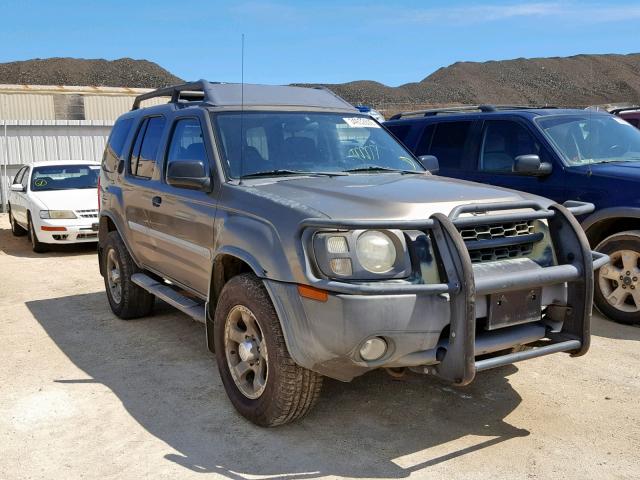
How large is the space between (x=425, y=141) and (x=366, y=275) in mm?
4707

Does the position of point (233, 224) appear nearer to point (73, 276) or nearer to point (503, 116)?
point (503, 116)

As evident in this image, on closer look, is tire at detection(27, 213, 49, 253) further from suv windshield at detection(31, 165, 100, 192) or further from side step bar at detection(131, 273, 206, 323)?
side step bar at detection(131, 273, 206, 323)

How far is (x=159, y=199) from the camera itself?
532 cm

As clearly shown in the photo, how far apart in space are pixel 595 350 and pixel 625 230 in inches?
52.3

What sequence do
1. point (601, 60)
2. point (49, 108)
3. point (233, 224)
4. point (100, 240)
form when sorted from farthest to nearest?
point (601, 60), point (49, 108), point (100, 240), point (233, 224)

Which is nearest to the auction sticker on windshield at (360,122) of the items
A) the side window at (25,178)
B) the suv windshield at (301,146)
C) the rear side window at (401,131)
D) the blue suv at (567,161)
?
the suv windshield at (301,146)

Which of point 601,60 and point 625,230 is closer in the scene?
point 625,230

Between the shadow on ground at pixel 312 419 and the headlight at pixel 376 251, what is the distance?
1056mm

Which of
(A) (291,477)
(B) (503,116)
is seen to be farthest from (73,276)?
(A) (291,477)

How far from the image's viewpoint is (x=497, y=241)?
3.66 m

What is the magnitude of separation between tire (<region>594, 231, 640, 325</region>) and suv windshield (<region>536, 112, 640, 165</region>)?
88 cm

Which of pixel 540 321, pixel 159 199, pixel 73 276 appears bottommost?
pixel 73 276

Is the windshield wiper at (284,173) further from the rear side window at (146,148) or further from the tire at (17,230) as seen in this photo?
the tire at (17,230)

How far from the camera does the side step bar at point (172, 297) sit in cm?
487
